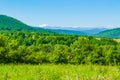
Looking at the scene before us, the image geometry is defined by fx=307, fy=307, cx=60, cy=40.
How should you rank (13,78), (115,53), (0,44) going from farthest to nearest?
(115,53) → (0,44) → (13,78)

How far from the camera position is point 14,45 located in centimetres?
8656

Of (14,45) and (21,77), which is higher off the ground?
(21,77)

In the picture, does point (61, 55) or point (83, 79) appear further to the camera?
point (61, 55)

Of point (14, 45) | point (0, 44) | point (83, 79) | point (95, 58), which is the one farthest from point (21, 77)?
point (95, 58)

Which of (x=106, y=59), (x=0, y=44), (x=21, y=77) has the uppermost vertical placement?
(x=21, y=77)

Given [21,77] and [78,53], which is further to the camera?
[78,53]

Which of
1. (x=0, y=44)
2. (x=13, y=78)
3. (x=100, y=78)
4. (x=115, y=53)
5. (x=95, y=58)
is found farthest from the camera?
(x=115, y=53)

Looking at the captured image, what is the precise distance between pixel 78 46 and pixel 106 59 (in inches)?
486

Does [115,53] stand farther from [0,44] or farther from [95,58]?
[0,44]

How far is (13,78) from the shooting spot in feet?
27.8

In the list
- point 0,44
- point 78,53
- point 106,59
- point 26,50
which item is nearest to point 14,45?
point 26,50

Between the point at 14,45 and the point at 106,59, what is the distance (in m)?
27.9

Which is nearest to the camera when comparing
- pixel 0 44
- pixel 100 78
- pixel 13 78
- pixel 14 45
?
pixel 100 78

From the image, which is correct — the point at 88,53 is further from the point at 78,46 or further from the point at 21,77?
the point at 21,77
